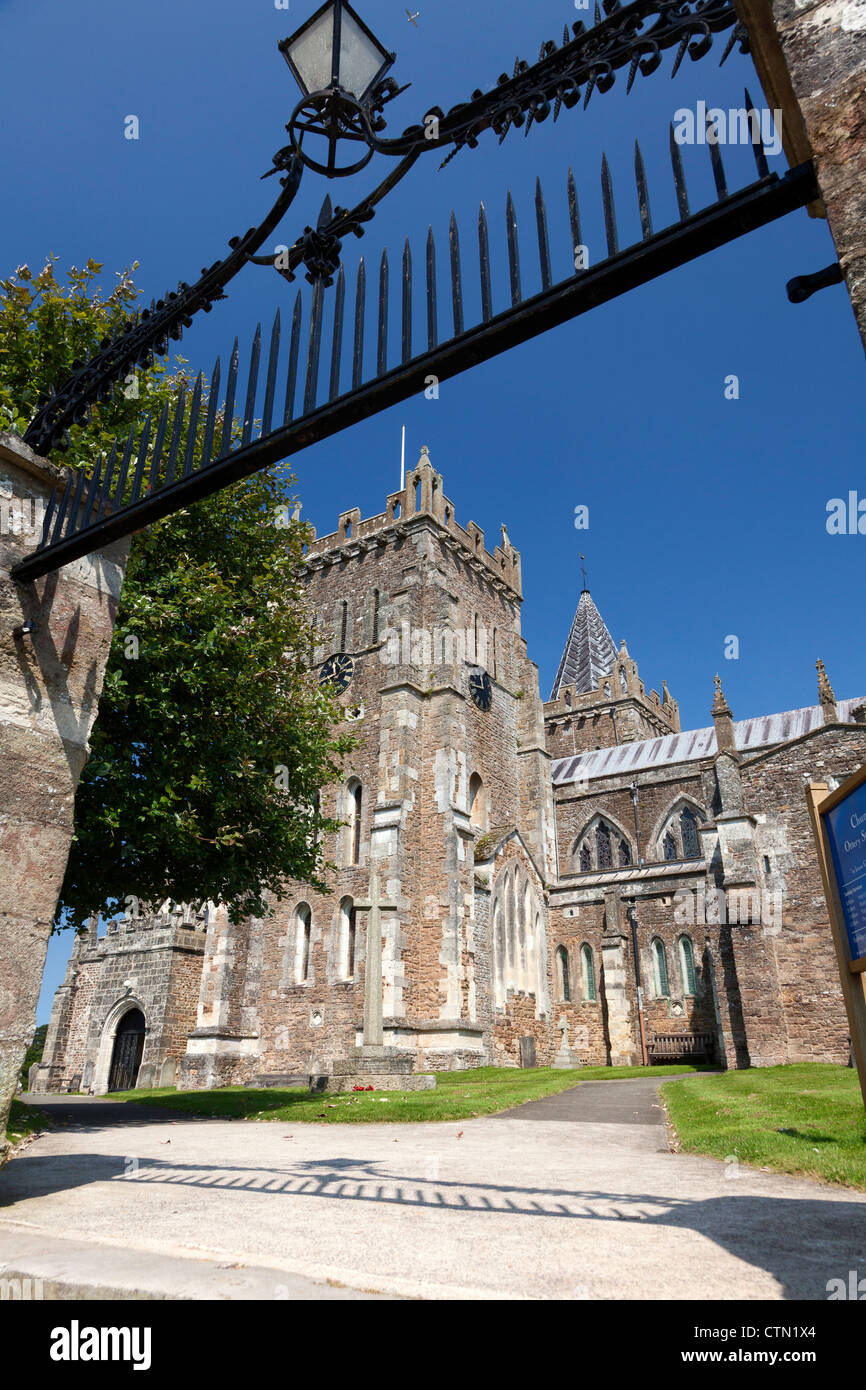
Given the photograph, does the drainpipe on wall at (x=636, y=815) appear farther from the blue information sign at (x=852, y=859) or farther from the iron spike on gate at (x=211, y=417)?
the iron spike on gate at (x=211, y=417)

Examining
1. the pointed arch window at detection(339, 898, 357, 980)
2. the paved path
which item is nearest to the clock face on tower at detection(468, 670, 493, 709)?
the pointed arch window at detection(339, 898, 357, 980)

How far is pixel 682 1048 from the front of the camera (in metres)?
25.4

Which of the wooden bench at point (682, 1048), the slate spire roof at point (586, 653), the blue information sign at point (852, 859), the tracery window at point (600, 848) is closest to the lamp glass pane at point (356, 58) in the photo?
the blue information sign at point (852, 859)

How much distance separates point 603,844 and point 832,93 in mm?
35157

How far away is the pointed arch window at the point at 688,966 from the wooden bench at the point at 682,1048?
142 cm

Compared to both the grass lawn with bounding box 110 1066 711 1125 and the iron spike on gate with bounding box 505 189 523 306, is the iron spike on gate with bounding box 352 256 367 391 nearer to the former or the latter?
the iron spike on gate with bounding box 505 189 523 306

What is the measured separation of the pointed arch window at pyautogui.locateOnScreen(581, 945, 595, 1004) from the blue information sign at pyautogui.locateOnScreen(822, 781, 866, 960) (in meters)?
25.8

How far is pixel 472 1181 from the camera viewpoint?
17.7ft

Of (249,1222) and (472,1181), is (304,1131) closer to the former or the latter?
(472,1181)

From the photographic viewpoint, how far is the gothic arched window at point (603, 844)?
35475 millimetres

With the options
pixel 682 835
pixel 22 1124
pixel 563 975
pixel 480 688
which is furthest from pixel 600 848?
pixel 22 1124

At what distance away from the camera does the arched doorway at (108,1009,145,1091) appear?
28.1 m
